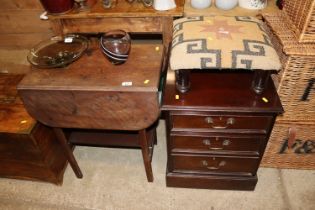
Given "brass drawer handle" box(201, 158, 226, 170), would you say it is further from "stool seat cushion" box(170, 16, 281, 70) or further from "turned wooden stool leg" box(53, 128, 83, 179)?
"turned wooden stool leg" box(53, 128, 83, 179)

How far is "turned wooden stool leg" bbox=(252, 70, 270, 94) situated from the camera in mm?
1285

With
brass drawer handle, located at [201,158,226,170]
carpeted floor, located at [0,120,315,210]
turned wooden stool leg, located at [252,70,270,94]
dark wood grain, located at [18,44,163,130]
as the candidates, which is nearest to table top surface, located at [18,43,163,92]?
dark wood grain, located at [18,44,163,130]

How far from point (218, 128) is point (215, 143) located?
0.42 feet

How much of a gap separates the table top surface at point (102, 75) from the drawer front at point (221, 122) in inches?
10.3

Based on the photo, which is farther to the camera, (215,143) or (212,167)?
(212,167)

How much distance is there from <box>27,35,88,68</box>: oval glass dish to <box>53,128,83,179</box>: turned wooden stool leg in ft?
1.31

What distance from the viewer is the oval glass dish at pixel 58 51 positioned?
1444mm

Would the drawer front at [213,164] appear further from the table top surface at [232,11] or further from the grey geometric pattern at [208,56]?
the table top surface at [232,11]

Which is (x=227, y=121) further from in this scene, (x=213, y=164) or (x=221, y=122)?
(x=213, y=164)

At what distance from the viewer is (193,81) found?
1447mm

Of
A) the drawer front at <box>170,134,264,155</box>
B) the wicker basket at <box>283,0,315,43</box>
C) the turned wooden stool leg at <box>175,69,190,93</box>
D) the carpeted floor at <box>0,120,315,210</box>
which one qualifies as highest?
the wicker basket at <box>283,0,315,43</box>

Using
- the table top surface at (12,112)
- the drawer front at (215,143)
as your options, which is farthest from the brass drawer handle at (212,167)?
the table top surface at (12,112)

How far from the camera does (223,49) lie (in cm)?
123

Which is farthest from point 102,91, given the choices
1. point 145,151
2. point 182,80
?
point 145,151
